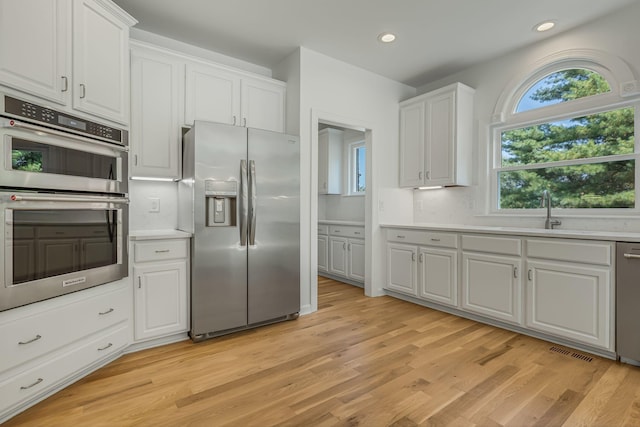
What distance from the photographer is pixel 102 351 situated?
223cm

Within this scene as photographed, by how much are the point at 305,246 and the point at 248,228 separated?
0.77 metres

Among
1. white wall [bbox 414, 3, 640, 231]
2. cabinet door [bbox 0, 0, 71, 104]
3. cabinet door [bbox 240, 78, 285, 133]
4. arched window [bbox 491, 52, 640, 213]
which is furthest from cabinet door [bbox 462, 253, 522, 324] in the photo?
cabinet door [bbox 0, 0, 71, 104]

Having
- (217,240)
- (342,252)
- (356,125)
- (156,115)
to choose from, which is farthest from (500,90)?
(156,115)

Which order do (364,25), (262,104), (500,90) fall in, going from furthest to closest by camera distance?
(500,90)
(262,104)
(364,25)

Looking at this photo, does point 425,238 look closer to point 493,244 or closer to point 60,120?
point 493,244

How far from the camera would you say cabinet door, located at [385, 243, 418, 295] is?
3.82 meters

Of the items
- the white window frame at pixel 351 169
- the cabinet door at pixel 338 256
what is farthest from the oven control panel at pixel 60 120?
the white window frame at pixel 351 169

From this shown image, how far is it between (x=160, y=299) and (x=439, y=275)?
2736mm

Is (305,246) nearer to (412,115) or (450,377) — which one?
(450,377)

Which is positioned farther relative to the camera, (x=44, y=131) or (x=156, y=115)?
(x=156, y=115)

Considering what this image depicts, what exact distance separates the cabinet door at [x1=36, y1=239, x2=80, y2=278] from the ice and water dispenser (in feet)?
3.16

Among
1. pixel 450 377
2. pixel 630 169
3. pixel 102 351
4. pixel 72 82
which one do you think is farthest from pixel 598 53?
pixel 102 351

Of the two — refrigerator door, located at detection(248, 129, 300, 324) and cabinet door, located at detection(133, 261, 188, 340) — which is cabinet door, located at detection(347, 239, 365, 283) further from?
cabinet door, located at detection(133, 261, 188, 340)

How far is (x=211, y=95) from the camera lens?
3.14m
